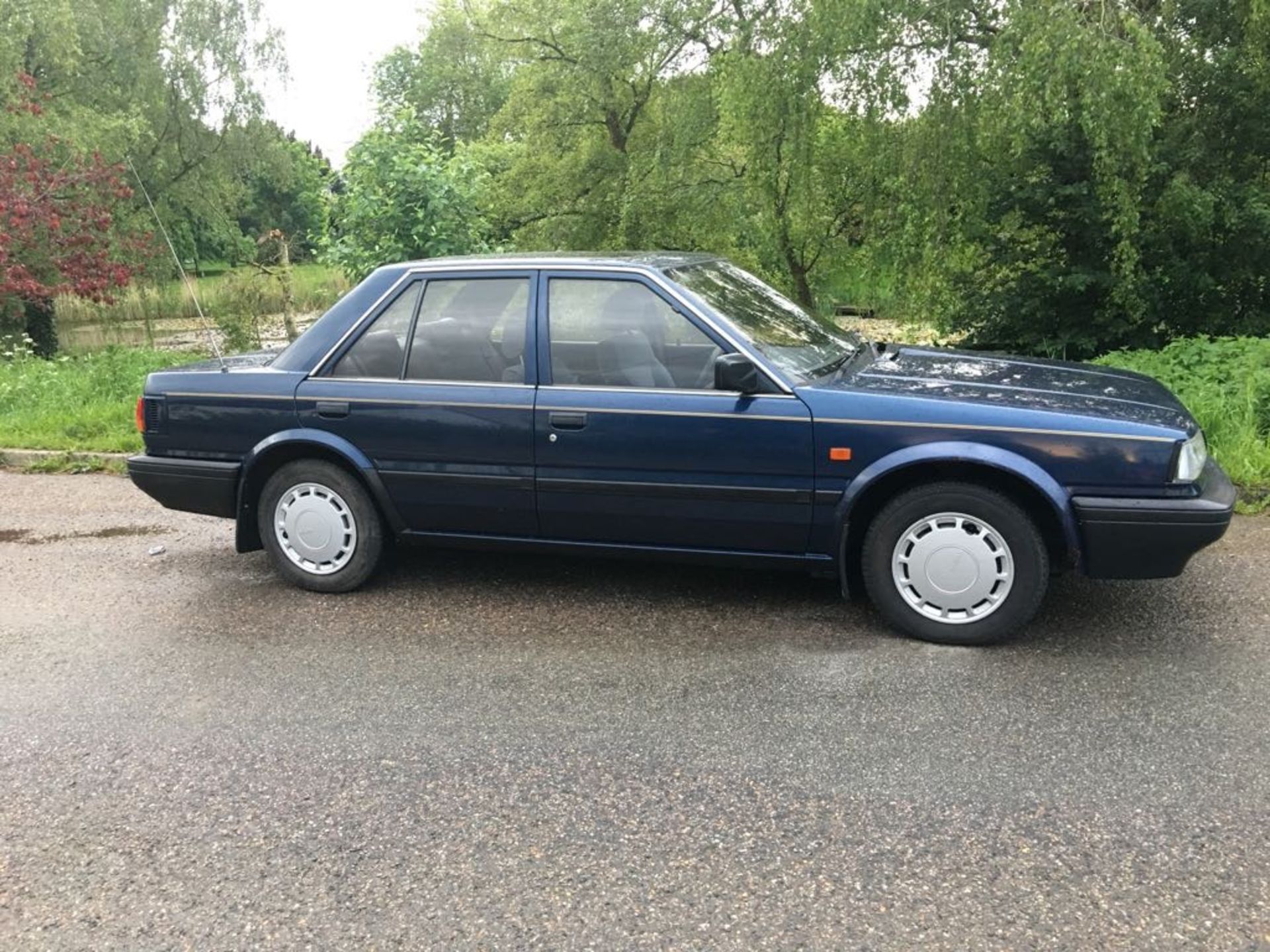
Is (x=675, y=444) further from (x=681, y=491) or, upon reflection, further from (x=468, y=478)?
(x=468, y=478)

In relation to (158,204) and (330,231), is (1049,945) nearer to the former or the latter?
(330,231)

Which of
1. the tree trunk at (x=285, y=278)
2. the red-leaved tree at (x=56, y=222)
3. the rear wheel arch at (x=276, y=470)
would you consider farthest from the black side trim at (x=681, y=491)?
the red-leaved tree at (x=56, y=222)

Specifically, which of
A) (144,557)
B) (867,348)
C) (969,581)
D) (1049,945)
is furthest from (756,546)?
(144,557)

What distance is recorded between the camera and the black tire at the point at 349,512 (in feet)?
17.0

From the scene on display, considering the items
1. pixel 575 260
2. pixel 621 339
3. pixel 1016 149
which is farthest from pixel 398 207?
pixel 621 339

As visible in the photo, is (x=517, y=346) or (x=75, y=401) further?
(x=75, y=401)

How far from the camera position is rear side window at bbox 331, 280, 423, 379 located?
201 inches

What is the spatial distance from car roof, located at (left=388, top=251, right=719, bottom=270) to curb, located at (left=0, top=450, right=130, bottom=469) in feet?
13.7

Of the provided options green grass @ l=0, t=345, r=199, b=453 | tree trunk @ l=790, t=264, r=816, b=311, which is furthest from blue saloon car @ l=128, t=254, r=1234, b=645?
tree trunk @ l=790, t=264, r=816, b=311

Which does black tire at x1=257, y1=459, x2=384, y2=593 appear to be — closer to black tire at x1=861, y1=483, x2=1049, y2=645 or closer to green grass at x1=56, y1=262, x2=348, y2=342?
black tire at x1=861, y1=483, x2=1049, y2=645

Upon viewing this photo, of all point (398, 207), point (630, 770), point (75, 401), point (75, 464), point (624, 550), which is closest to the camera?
point (630, 770)

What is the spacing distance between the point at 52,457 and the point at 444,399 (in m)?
5.08

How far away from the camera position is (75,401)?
10445mm

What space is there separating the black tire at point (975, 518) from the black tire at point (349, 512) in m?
2.31
